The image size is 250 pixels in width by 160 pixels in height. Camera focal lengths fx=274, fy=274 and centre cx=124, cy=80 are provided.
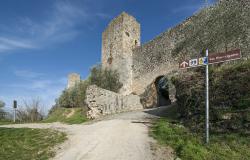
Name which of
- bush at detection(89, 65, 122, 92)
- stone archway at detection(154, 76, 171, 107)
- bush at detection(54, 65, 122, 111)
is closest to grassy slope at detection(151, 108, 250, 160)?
bush at detection(89, 65, 122, 92)

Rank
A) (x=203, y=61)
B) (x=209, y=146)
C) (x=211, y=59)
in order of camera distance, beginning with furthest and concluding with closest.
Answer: (x=203, y=61) < (x=211, y=59) < (x=209, y=146)

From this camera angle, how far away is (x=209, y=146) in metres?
7.16

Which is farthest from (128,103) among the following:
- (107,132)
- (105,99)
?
(107,132)

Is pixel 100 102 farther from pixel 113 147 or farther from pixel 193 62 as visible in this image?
pixel 193 62

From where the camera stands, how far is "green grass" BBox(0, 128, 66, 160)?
7.76 metres

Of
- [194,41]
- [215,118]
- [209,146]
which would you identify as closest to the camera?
[209,146]

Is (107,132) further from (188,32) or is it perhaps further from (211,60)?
(188,32)

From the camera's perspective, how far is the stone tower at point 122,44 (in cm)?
2859

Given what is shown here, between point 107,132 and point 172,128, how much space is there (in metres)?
2.35

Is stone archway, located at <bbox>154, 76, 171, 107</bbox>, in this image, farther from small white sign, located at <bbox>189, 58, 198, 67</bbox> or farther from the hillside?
small white sign, located at <bbox>189, 58, 198, 67</bbox>

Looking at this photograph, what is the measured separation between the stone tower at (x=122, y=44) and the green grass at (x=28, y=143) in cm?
1687

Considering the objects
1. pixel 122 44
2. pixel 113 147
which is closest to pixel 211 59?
pixel 113 147

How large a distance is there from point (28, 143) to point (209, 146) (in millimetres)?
5869

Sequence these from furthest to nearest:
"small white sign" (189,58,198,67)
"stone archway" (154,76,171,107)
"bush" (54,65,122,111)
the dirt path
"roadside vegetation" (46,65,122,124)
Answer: "stone archway" (154,76,171,107)
"bush" (54,65,122,111)
"roadside vegetation" (46,65,122,124)
"small white sign" (189,58,198,67)
the dirt path
